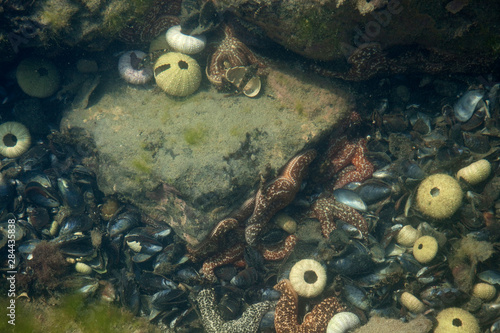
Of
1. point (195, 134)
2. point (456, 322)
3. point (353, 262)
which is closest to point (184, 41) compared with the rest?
point (195, 134)

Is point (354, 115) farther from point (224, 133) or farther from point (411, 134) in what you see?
point (224, 133)

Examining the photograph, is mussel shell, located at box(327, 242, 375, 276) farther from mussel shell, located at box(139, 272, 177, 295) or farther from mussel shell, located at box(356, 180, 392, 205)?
mussel shell, located at box(139, 272, 177, 295)

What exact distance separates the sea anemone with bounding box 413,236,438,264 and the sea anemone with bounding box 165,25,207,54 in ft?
18.7

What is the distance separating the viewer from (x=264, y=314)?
4910mm

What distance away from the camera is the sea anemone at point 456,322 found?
12.7 ft

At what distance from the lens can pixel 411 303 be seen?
4430mm

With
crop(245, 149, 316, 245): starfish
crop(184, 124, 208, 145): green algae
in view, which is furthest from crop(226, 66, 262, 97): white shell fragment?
crop(245, 149, 316, 245): starfish

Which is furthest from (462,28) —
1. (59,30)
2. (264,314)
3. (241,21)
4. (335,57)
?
(59,30)

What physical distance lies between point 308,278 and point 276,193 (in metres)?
1.53

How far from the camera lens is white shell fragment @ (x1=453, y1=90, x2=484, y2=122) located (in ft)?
18.0

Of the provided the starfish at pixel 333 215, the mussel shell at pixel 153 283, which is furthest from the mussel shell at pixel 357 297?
the mussel shell at pixel 153 283

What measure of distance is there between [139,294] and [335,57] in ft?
19.2

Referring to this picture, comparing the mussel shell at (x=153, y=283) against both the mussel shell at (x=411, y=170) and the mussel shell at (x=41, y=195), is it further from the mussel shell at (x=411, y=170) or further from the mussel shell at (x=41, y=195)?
the mussel shell at (x=411, y=170)

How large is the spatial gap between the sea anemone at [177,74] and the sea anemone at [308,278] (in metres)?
4.14
